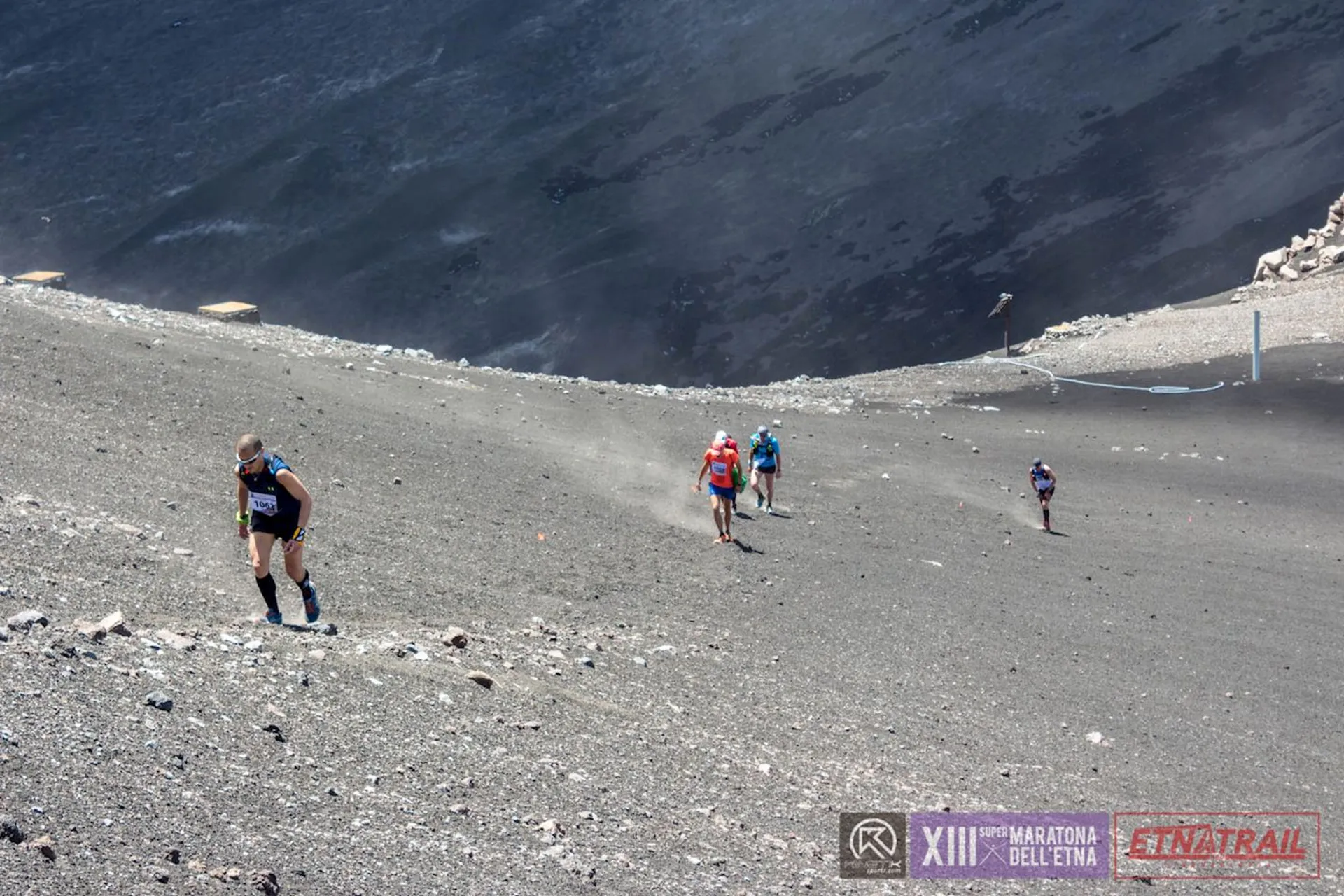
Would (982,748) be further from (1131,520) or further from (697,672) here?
(1131,520)

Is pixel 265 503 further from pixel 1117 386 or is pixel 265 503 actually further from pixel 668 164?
pixel 668 164

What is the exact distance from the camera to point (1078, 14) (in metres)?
65.6

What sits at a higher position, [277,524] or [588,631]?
[277,524]

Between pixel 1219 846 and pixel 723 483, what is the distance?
8625 millimetres

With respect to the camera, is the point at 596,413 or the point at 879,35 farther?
the point at 879,35

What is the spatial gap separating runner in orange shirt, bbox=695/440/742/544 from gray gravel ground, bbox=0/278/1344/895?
17.3 inches

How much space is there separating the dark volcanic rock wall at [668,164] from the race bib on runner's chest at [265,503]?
40181 mm

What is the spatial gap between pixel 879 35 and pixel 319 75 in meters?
28.5

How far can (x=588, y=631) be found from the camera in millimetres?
12938

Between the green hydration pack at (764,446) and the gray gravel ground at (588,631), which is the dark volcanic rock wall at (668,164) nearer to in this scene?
the gray gravel ground at (588,631)

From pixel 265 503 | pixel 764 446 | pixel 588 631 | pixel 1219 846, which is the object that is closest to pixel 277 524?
pixel 265 503

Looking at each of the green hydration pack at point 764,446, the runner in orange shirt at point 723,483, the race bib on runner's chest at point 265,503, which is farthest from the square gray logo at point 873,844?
the green hydration pack at point 764,446

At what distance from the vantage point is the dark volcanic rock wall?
5428 cm

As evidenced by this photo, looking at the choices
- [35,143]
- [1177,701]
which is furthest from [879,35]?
[1177,701]
